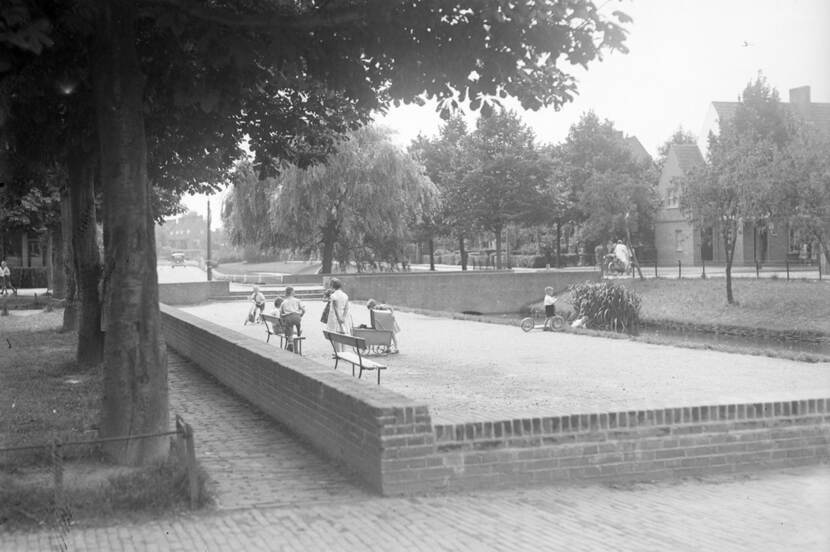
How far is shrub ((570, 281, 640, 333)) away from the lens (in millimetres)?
29094

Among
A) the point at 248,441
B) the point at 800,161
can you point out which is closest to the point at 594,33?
the point at 248,441

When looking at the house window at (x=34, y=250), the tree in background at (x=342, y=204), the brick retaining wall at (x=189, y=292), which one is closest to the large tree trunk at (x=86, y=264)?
the brick retaining wall at (x=189, y=292)

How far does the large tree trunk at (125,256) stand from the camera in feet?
25.0

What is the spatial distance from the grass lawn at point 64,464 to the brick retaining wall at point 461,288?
23975mm

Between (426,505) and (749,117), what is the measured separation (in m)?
48.6

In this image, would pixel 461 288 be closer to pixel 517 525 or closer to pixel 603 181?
pixel 603 181

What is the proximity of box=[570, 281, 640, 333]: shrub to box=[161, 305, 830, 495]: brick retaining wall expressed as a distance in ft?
70.2

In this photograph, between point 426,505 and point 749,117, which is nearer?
point 426,505

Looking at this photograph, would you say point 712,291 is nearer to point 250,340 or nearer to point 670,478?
point 250,340

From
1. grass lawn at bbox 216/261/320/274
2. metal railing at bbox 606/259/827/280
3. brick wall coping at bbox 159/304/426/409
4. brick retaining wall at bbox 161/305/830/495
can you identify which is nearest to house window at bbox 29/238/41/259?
grass lawn at bbox 216/261/320/274

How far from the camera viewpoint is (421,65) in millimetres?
8609

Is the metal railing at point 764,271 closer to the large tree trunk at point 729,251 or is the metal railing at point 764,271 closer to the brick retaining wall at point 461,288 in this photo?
the large tree trunk at point 729,251

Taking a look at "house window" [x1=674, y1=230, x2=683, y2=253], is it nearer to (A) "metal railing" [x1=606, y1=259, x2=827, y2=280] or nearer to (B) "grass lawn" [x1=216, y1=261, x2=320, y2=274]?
(A) "metal railing" [x1=606, y1=259, x2=827, y2=280]

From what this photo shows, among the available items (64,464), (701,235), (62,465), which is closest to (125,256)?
(64,464)
